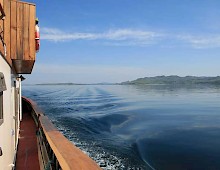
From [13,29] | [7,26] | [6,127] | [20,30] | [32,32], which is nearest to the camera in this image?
[6,127]

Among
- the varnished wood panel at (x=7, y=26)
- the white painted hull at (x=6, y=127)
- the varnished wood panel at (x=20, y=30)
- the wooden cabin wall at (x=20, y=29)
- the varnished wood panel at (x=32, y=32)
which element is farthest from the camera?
the varnished wood panel at (x=32, y=32)

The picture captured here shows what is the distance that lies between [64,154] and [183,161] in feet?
20.8

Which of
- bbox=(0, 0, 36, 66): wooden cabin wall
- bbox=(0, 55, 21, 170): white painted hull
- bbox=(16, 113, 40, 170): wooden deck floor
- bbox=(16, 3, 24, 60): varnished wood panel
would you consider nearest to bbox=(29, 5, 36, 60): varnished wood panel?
bbox=(0, 0, 36, 66): wooden cabin wall

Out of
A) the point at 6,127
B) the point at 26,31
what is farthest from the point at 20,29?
the point at 6,127

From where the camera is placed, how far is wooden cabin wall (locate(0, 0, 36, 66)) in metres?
4.83

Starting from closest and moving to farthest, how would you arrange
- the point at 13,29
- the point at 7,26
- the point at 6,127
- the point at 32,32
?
the point at 6,127
the point at 7,26
the point at 13,29
the point at 32,32

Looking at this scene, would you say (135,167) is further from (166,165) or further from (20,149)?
(20,149)

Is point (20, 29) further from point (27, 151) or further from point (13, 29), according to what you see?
point (27, 151)

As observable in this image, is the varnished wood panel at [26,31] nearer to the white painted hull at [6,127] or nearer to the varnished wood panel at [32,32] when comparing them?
the varnished wood panel at [32,32]

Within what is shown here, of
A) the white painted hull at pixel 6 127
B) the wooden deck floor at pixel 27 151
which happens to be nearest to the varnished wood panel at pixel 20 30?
the white painted hull at pixel 6 127

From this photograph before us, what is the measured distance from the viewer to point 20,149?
661 centimetres

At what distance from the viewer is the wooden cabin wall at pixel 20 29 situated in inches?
190

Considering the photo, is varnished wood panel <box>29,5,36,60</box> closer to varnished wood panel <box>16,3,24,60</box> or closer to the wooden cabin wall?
the wooden cabin wall

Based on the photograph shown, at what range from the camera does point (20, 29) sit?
5.05 m
